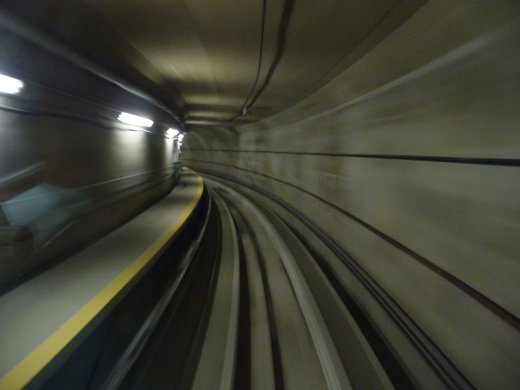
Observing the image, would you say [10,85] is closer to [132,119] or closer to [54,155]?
[54,155]

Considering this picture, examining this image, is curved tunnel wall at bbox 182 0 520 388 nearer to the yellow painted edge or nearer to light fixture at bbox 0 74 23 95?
the yellow painted edge

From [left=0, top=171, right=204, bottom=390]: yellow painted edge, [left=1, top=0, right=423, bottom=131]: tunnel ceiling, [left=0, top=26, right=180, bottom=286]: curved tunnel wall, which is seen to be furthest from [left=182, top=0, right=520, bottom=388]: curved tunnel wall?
[left=0, top=26, right=180, bottom=286]: curved tunnel wall

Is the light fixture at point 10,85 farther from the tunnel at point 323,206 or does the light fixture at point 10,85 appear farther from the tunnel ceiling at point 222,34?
the tunnel ceiling at point 222,34

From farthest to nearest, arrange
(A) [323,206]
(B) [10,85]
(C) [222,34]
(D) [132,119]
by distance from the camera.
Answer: (A) [323,206]
(D) [132,119]
(C) [222,34]
(B) [10,85]

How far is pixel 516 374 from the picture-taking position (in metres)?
1.81

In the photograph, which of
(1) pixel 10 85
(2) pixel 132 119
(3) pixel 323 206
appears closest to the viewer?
(1) pixel 10 85

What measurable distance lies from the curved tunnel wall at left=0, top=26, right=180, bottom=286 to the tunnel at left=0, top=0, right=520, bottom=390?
25mm

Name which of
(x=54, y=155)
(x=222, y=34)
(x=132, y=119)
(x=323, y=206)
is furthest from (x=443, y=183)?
(x=132, y=119)

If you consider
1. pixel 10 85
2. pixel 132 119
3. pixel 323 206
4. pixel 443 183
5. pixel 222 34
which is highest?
pixel 222 34

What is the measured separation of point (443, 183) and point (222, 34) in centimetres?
247

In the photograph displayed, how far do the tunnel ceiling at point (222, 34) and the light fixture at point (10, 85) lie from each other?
0.47 m

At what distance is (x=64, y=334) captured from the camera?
99.9 inches

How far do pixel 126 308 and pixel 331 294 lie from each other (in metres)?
2.47

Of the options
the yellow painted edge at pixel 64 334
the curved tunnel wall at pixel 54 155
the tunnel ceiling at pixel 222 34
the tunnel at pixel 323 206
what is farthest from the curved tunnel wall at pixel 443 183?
the curved tunnel wall at pixel 54 155
